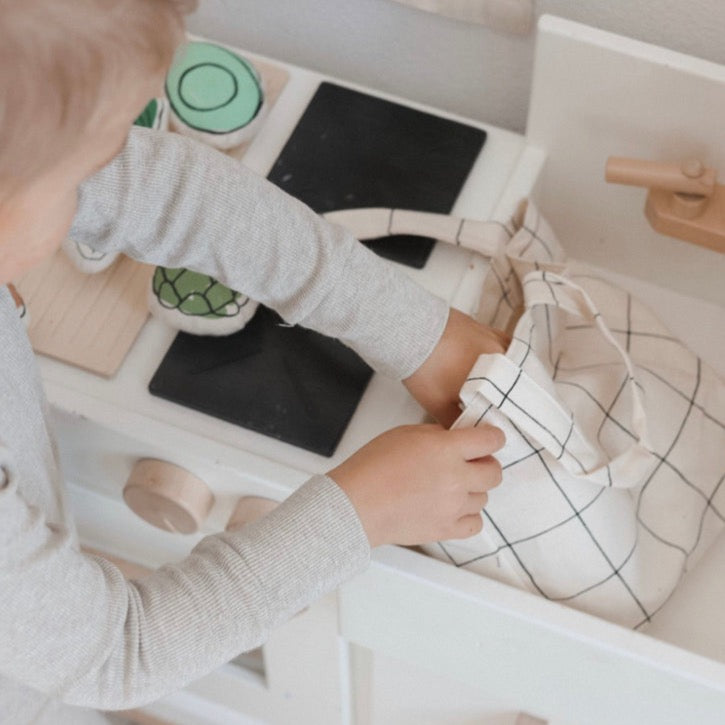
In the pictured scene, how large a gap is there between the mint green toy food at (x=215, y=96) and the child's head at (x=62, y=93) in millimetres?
345

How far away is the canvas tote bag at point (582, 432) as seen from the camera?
2.39ft

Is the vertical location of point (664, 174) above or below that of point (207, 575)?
above

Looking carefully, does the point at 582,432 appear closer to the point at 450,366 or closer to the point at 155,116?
the point at 450,366

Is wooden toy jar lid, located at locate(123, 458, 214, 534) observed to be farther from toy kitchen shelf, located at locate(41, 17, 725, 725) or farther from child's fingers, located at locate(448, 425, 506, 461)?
child's fingers, located at locate(448, 425, 506, 461)

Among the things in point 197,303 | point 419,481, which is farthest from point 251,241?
point 419,481

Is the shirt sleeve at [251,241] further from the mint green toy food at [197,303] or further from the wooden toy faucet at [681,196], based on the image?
the wooden toy faucet at [681,196]

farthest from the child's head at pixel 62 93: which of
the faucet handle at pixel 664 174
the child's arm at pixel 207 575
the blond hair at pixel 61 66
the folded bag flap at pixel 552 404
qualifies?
the faucet handle at pixel 664 174

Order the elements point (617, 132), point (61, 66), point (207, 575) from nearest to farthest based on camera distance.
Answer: point (61, 66) → point (207, 575) → point (617, 132)

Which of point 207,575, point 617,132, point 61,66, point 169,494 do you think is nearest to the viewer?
point 61,66

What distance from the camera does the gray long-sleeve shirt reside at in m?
0.63

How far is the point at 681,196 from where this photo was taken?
849mm

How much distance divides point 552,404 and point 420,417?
3.8 inches

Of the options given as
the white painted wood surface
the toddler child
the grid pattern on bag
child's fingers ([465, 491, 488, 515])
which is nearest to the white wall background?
the white painted wood surface

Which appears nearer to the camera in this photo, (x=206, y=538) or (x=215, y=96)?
(x=206, y=538)
